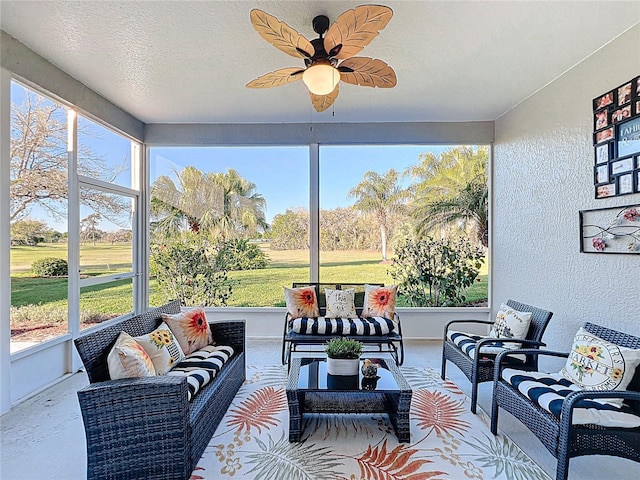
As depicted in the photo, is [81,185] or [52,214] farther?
[81,185]

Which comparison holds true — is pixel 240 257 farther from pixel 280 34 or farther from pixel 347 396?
pixel 280 34

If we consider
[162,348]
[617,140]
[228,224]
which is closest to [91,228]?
[228,224]

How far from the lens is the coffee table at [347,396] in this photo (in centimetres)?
235

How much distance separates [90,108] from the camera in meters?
3.77

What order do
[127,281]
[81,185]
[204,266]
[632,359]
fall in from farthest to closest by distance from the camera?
[204,266], [127,281], [81,185], [632,359]

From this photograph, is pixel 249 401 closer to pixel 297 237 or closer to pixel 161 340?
pixel 161 340

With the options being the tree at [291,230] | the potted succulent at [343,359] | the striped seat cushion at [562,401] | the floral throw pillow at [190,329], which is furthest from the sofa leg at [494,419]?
the tree at [291,230]

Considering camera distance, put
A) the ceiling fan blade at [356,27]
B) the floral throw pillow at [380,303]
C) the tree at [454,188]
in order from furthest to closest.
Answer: the tree at [454,188]
the floral throw pillow at [380,303]
the ceiling fan blade at [356,27]

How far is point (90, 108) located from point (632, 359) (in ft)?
16.7

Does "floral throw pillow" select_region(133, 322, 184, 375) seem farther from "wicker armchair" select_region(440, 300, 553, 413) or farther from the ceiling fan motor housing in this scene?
the ceiling fan motor housing

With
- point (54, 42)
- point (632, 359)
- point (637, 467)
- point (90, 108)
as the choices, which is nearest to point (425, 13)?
point (632, 359)

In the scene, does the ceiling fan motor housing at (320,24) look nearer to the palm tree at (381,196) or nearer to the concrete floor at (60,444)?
the palm tree at (381,196)

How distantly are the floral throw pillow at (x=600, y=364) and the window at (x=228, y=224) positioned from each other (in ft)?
10.7

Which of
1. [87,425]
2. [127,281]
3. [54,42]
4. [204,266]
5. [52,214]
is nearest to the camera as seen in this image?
[87,425]
